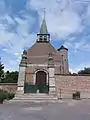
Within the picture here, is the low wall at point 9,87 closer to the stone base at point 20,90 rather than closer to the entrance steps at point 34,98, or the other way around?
the stone base at point 20,90

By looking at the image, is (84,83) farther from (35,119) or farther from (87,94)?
(35,119)

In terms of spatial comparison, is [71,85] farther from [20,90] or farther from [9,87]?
[9,87]

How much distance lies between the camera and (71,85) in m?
25.5

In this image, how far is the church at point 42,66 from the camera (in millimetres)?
24750

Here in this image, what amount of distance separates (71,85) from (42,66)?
7.34 meters

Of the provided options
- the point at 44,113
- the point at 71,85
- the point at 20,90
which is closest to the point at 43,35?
the point at 71,85

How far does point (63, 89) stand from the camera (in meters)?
25.5

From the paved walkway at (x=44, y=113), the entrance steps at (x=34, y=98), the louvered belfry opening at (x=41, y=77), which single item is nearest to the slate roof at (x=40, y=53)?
the louvered belfry opening at (x=41, y=77)

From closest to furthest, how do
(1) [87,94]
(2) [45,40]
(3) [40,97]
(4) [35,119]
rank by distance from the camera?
(4) [35,119] → (3) [40,97] → (1) [87,94] → (2) [45,40]

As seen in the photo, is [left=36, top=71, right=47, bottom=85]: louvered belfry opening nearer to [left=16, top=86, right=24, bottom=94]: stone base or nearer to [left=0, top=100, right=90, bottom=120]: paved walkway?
[left=16, top=86, right=24, bottom=94]: stone base

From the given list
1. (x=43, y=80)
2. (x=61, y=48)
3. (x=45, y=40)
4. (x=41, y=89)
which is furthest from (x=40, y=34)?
(x=41, y=89)

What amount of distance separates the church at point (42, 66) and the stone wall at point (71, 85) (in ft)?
4.89

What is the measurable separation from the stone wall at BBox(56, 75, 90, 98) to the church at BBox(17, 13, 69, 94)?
149 centimetres

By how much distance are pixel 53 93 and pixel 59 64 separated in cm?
1550
